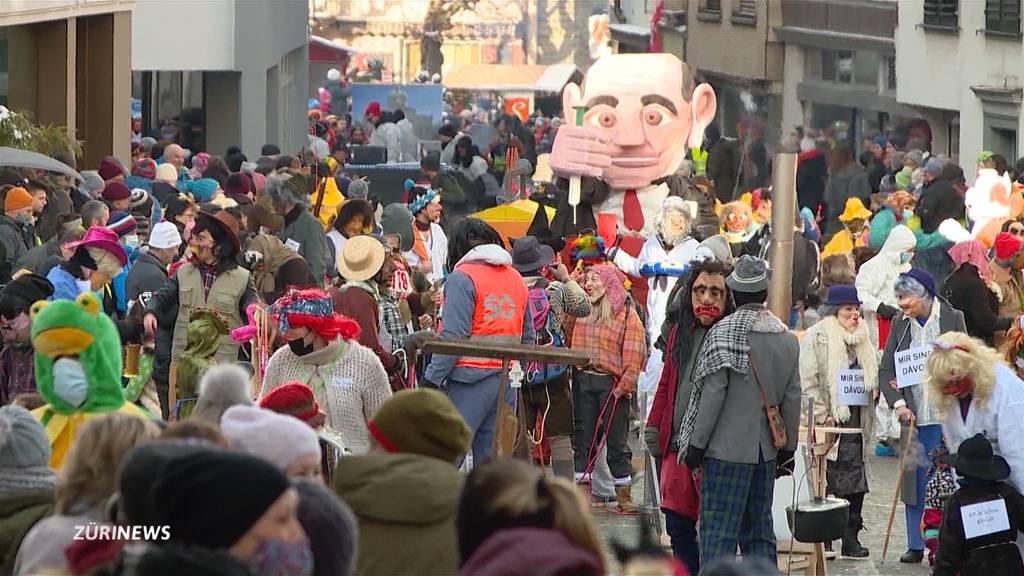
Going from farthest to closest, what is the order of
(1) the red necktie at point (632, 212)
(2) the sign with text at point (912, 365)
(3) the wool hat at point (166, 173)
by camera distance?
(3) the wool hat at point (166, 173)
(1) the red necktie at point (632, 212)
(2) the sign with text at point (912, 365)

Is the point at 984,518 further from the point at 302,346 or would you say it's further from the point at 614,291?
the point at 614,291

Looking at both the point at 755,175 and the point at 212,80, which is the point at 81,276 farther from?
the point at 212,80

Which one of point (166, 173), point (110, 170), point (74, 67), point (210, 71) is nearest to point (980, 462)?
point (110, 170)

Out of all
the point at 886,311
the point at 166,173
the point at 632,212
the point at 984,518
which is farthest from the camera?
the point at 166,173

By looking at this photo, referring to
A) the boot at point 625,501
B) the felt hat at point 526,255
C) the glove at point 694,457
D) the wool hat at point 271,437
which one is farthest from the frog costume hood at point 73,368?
the boot at point 625,501

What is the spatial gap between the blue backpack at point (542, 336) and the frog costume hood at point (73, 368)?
15.0ft

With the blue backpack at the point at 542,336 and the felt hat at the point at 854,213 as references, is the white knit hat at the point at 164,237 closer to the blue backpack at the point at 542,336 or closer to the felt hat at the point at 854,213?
the blue backpack at the point at 542,336

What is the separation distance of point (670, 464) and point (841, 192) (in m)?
18.5

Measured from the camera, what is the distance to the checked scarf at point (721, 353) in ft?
28.7

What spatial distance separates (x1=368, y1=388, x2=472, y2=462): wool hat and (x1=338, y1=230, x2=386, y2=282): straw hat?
5.07m

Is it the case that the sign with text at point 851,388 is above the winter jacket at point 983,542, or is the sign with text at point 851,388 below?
above

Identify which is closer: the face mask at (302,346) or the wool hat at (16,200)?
the face mask at (302,346)

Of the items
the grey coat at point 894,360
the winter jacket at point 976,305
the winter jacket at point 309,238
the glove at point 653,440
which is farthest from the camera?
the winter jacket at point 309,238

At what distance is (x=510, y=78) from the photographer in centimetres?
5903
